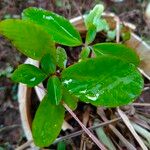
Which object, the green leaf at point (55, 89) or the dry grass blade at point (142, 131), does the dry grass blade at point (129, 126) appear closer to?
the dry grass blade at point (142, 131)

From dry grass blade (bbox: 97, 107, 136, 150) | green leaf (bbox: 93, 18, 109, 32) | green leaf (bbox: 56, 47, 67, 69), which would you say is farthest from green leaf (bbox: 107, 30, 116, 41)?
green leaf (bbox: 56, 47, 67, 69)

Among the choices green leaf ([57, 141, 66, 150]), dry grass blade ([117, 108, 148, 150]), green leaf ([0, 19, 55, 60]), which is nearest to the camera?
green leaf ([0, 19, 55, 60])

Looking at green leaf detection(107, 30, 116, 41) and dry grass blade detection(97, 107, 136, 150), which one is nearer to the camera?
dry grass blade detection(97, 107, 136, 150)

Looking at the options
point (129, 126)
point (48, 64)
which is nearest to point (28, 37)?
point (48, 64)

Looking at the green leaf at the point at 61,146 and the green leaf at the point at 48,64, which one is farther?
the green leaf at the point at 61,146

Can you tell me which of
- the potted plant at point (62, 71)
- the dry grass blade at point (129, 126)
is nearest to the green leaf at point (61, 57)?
the potted plant at point (62, 71)

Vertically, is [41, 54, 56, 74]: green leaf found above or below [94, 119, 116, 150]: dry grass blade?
above

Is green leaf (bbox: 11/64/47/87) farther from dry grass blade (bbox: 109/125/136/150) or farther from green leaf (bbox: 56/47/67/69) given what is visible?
dry grass blade (bbox: 109/125/136/150)
